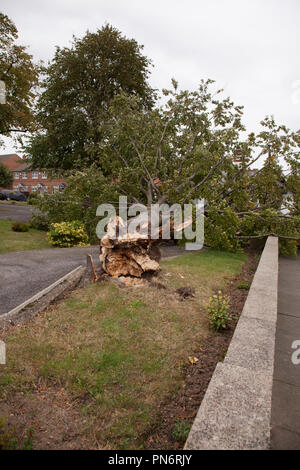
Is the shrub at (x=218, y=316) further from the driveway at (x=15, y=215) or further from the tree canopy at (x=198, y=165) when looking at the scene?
the driveway at (x=15, y=215)

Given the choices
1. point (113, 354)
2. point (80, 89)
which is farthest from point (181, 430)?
point (80, 89)

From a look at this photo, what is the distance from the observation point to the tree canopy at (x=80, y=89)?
1648 centimetres

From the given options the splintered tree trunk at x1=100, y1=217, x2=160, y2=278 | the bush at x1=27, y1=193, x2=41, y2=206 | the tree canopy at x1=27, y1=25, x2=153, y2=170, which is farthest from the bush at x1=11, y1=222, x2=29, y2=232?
the splintered tree trunk at x1=100, y1=217, x2=160, y2=278

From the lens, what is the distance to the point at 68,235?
39.8 feet

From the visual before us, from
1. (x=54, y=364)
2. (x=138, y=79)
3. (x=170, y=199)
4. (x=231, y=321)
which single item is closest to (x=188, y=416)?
(x=54, y=364)

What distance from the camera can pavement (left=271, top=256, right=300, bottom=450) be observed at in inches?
91.5

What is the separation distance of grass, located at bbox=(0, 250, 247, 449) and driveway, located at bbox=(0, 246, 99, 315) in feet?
2.67

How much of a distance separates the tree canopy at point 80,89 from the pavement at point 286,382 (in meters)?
14.0

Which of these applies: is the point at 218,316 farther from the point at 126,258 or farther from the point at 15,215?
the point at 15,215

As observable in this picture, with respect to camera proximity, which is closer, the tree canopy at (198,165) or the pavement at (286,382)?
the pavement at (286,382)

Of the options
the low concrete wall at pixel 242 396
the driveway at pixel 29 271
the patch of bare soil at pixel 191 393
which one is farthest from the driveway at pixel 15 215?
the low concrete wall at pixel 242 396

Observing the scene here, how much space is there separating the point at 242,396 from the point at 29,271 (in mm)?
5946

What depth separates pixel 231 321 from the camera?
483cm
